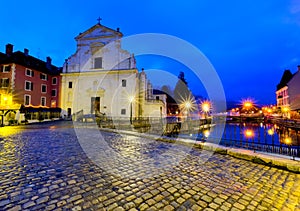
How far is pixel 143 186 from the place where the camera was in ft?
10.8

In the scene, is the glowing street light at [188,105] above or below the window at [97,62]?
below

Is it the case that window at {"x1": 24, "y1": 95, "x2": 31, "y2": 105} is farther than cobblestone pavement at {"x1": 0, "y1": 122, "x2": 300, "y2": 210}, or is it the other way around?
window at {"x1": 24, "y1": 95, "x2": 31, "y2": 105}

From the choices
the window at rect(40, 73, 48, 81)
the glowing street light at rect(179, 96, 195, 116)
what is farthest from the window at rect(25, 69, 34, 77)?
the glowing street light at rect(179, 96, 195, 116)

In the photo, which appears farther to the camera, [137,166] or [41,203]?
[137,166]

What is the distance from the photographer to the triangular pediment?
2716 centimetres

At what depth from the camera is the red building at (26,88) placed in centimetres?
2238

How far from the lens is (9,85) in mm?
24906

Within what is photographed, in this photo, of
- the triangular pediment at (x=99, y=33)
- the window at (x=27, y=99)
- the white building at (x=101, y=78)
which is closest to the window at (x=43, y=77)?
the window at (x=27, y=99)

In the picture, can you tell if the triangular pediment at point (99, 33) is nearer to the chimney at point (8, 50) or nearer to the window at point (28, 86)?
the window at point (28, 86)

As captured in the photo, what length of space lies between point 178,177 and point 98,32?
30.3 metres

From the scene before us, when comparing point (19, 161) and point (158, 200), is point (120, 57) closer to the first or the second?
point (19, 161)

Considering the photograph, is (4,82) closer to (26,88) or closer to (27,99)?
(26,88)

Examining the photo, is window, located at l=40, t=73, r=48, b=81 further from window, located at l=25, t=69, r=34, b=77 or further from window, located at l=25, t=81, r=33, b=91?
window, located at l=25, t=81, r=33, b=91

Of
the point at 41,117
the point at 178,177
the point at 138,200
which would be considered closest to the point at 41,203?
the point at 138,200
